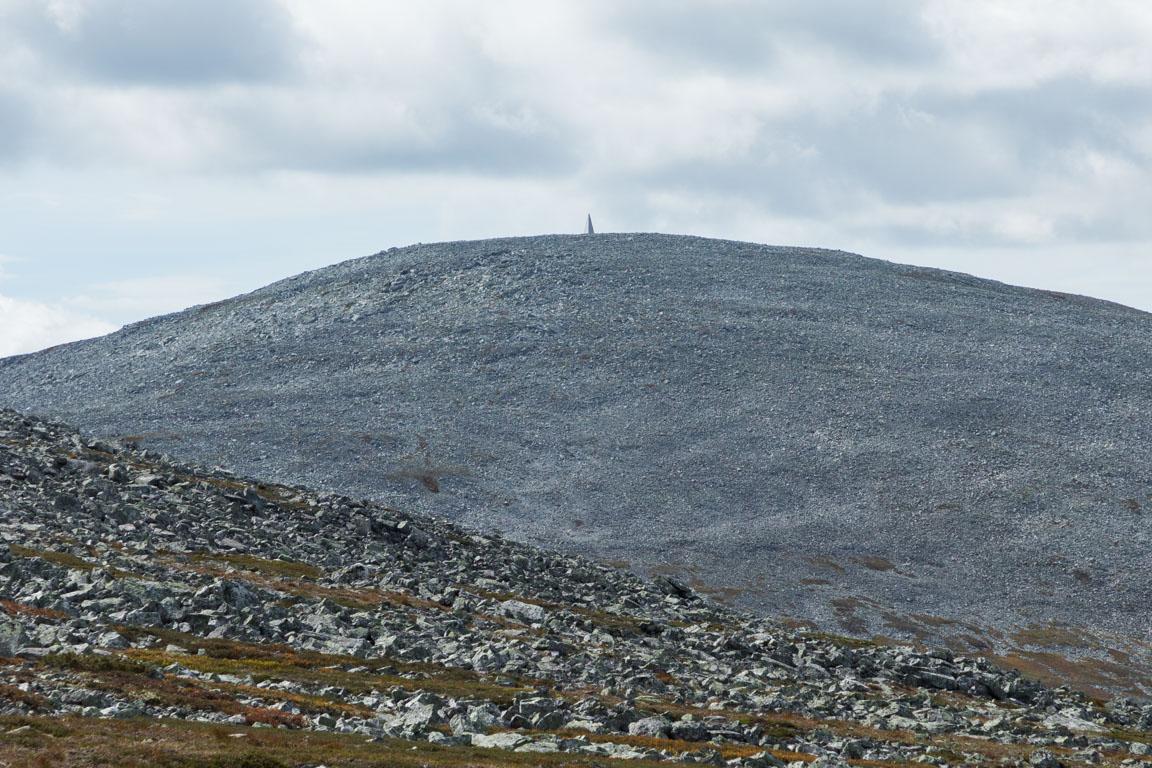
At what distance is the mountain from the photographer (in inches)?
3297

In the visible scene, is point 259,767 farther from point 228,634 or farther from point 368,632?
point 368,632

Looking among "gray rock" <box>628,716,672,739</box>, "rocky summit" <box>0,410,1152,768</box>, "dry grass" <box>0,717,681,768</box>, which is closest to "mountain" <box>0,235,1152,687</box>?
"rocky summit" <box>0,410,1152,768</box>

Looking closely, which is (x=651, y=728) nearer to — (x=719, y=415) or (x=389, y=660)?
(x=389, y=660)

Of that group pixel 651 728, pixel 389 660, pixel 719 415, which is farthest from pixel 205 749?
pixel 719 415

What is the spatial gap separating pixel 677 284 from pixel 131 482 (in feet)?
284

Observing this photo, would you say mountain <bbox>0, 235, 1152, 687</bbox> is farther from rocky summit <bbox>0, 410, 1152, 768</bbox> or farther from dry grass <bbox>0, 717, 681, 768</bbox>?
dry grass <bbox>0, 717, 681, 768</bbox>

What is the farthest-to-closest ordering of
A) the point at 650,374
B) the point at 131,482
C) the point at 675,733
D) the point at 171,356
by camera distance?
the point at 171,356, the point at 650,374, the point at 131,482, the point at 675,733

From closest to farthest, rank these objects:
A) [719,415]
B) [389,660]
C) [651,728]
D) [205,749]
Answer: [205,749] → [651,728] → [389,660] → [719,415]

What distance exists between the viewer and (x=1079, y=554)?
288 ft

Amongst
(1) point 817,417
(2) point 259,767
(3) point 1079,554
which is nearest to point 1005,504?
(3) point 1079,554

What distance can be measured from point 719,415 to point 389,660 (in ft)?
234

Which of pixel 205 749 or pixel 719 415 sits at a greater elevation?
pixel 719 415

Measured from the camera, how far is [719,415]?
108625 millimetres

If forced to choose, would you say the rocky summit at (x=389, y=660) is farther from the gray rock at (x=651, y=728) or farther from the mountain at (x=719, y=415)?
the mountain at (x=719, y=415)
